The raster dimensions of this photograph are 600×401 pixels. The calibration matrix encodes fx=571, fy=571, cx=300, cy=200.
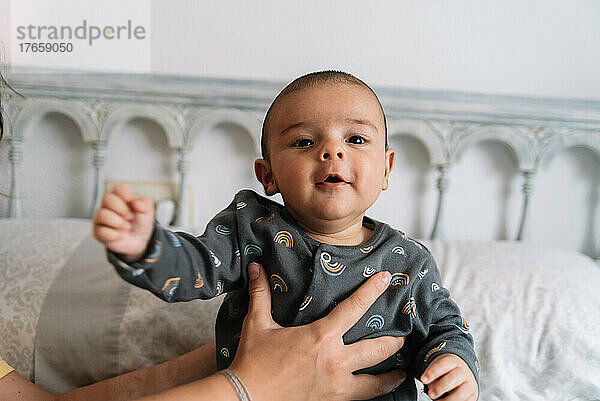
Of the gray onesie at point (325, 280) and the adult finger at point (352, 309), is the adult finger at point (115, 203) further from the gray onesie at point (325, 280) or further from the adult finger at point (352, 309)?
the adult finger at point (352, 309)

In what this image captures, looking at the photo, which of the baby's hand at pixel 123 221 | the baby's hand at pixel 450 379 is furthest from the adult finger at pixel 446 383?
the baby's hand at pixel 123 221

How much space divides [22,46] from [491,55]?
1.03m

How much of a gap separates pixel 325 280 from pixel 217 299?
1.27ft

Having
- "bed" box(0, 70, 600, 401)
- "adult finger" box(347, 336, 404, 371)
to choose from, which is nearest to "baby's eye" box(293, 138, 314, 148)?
"adult finger" box(347, 336, 404, 371)

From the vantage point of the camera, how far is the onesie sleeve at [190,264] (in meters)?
0.52

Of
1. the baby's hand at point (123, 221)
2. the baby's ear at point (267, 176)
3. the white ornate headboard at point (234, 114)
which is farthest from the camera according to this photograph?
the white ornate headboard at point (234, 114)

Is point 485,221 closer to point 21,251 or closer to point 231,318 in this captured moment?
point 231,318

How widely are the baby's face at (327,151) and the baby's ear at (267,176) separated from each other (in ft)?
0.07

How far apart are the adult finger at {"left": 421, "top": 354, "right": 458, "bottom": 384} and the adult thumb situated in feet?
0.60

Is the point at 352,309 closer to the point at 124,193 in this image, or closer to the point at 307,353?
the point at 307,353

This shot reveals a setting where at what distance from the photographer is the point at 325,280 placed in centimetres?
67

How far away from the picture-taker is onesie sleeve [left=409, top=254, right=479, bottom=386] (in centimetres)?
69

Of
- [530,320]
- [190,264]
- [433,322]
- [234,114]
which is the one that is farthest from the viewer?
[234,114]

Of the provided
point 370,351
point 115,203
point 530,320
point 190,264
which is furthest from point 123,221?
point 530,320
